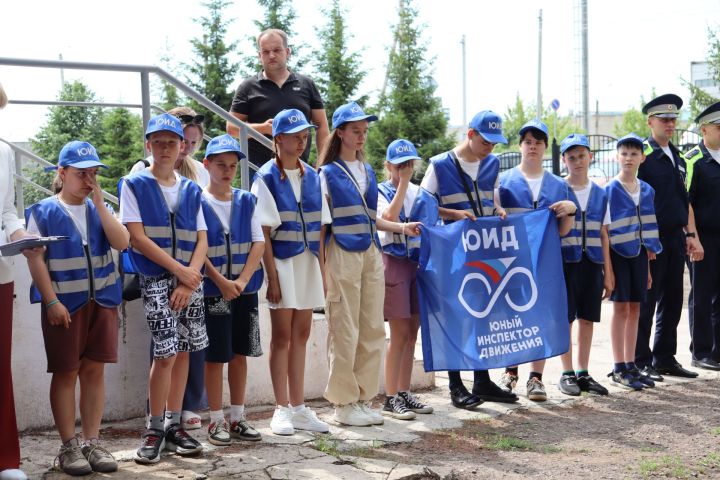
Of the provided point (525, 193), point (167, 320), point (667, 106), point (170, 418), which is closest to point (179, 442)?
point (170, 418)

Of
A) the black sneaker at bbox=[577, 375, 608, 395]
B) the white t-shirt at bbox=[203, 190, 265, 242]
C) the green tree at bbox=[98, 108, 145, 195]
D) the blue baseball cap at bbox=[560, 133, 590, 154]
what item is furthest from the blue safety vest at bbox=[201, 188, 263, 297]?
the green tree at bbox=[98, 108, 145, 195]

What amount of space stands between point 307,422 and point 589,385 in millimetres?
2679

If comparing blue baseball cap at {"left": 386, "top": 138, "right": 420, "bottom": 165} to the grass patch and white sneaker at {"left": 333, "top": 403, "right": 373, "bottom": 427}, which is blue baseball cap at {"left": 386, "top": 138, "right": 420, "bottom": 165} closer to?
white sneaker at {"left": 333, "top": 403, "right": 373, "bottom": 427}

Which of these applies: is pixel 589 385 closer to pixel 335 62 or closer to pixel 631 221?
pixel 631 221

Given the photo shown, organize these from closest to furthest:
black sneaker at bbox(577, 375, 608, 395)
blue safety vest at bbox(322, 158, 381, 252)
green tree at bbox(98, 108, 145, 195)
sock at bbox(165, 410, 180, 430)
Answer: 1. sock at bbox(165, 410, 180, 430)
2. blue safety vest at bbox(322, 158, 381, 252)
3. black sneaker at bbox(577, 375, 608, 395)
4. green tree at bbox(98, 108, 145, 195)

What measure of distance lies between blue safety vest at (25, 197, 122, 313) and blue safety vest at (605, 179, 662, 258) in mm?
4359

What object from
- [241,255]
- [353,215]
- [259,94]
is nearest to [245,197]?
[241,255]

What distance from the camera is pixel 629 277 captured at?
7621mm

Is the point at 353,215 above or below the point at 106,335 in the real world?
above

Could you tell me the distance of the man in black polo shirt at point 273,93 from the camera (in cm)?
703

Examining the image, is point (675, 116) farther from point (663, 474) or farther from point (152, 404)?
point (152, 404)

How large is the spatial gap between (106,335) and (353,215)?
73.5 inches

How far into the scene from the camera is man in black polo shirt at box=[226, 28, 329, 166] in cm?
703

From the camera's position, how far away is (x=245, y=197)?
5555 millimetres
